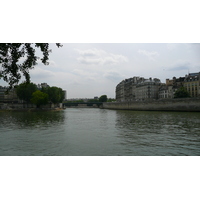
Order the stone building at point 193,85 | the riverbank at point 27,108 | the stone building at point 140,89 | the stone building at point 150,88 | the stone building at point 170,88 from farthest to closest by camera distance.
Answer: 1. the stone building at point 140,89
2. the stone building at point 150,88
3. the stone building at point 170,88
4. the stone building at point 193,85
5. the riverbank at point 27,108

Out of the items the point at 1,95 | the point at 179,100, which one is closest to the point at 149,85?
the point at 179,100

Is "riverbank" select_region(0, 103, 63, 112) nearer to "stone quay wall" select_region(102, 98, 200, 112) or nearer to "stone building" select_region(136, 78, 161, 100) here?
"stone quay wall" select_region(102, 98, 200, 112)

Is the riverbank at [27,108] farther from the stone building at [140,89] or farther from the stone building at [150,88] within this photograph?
the stone building at [150,88]

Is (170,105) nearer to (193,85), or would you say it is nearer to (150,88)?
(193,85)

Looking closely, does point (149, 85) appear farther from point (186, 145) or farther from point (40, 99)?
point (186, 145)

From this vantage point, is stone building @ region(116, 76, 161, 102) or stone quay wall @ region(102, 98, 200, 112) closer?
stone quay wall @ region(102, 98, 200, 112)

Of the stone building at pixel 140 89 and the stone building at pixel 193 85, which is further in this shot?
the stone building at pixel 140 89

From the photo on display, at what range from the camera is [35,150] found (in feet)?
28.0

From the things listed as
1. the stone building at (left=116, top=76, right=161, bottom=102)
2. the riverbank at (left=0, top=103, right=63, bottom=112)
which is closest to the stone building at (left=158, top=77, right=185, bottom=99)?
the stone building at (left=116, top=76, right=161, bottom=102)

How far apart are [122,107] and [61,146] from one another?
6164cm

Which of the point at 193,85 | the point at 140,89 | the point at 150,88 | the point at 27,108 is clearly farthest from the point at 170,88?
the point at 27,108

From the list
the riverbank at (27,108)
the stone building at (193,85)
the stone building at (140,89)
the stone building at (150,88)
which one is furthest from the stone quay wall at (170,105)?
the riverbank at (27,108)

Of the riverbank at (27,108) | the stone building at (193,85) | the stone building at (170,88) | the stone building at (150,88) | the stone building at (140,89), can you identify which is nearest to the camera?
the riverbank at (27,108)

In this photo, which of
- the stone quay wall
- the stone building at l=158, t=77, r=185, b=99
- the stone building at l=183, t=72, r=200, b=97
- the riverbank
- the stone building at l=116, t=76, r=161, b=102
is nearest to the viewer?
the stone quay wall
